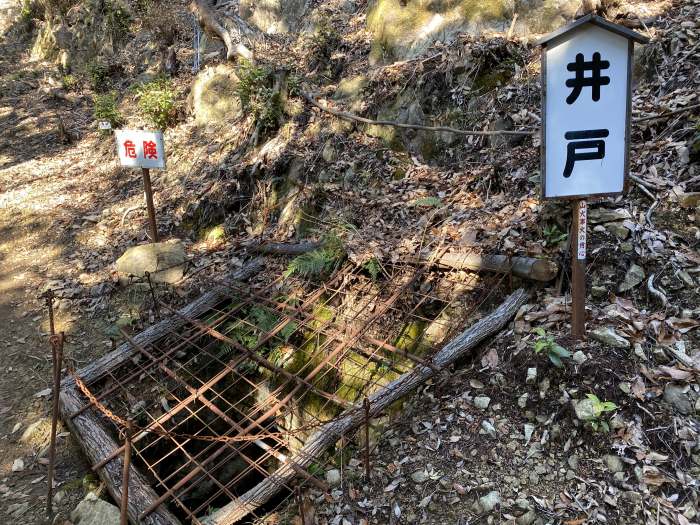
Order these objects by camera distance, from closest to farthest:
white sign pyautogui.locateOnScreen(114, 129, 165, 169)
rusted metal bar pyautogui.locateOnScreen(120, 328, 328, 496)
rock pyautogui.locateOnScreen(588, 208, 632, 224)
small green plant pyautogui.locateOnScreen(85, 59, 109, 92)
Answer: rusted metal bar pyautogui.locateOnScreen(120, 328, 328, 496)
rock pyautogui.locateOnScreen(588, 208, 632, 224)
white sign pyautogui.locateOnScreen(114, 129, 165, 169)
small green plant pyautogui.locateOnScreen(85, 59, 109, 92)

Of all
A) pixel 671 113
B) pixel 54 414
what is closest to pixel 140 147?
pixel 54 414

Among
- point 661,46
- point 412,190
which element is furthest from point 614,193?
point 661,46

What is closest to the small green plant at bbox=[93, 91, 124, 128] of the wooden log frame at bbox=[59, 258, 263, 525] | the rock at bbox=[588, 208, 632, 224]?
the wooden log frame at bbox=[59, 258, 263, 525]

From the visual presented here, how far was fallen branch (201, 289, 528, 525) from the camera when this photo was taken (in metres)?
3.30

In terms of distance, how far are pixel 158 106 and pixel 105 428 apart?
Result: 26.9 ft

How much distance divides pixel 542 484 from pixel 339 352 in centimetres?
209

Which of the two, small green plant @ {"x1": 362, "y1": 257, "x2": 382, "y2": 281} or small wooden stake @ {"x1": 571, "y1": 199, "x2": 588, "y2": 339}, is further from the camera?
small green plant @ {"x1": 362, "y1": 257, "x2": 382, "y2": 281}

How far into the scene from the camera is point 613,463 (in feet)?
9.39

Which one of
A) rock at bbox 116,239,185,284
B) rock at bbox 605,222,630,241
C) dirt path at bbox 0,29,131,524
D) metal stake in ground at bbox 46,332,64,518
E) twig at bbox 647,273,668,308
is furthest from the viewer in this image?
rock at bbox 116,239,185,284

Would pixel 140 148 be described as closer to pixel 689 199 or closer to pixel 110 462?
pixel 110 462

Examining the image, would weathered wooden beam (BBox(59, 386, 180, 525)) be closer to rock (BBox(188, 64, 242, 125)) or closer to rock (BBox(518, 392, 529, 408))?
rock (BBox(518, 392, 529, 408))

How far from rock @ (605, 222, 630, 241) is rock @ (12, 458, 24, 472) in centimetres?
553

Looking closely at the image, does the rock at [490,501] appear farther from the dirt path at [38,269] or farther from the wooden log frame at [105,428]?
the dirt path at [38,269]

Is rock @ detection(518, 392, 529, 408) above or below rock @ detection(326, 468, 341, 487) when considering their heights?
above
